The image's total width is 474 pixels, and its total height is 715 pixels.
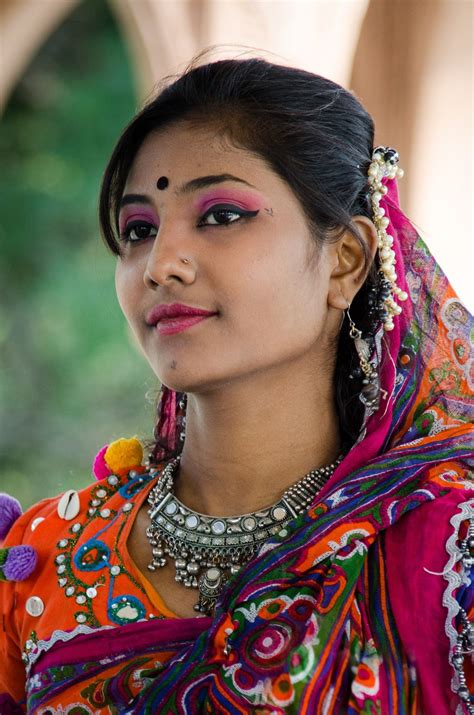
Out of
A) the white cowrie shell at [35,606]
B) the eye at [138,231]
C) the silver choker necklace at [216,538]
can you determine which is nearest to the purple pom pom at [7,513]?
the white cowrie shell at [35,606]

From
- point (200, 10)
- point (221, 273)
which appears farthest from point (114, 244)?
point (200, 10)

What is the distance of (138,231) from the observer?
1454mm

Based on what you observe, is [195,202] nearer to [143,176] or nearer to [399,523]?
[143,176]

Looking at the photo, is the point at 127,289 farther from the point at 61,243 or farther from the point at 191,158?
the point at 61,243

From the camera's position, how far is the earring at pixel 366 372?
142 centimetres

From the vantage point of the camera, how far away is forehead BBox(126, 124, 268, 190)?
4.48ft

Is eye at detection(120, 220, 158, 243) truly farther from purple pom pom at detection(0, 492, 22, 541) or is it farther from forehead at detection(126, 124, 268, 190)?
purple pom pom at detection(0, 492, 22, 541)

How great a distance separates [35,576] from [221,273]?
62 centimetres

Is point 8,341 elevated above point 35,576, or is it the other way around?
point 8,341

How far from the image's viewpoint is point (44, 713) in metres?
1.33

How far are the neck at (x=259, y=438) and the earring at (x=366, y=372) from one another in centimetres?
7

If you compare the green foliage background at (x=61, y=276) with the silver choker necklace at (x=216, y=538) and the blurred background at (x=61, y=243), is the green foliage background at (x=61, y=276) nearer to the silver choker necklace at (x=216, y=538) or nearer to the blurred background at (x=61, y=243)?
the blurred background at (x=61, y=243)

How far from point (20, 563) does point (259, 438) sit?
454mm

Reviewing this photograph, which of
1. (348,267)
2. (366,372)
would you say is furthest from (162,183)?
(366,372)
